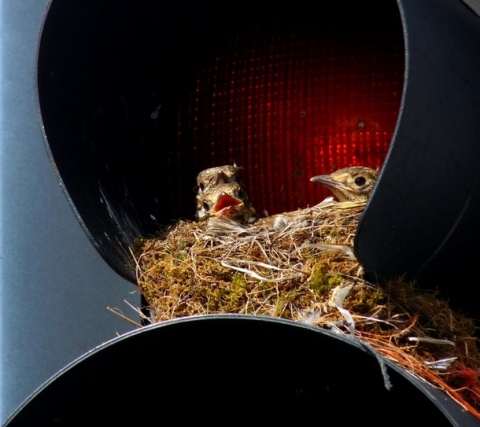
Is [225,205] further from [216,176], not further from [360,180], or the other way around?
[360,180]

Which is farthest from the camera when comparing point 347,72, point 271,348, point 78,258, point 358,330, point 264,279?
point 78,258

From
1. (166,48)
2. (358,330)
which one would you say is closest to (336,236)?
(358,330)

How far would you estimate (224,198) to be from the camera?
366 centimetres

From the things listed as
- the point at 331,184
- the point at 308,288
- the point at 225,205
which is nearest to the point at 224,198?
the point at 225,205

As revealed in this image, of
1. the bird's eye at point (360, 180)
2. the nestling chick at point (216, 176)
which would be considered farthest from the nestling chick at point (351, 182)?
the nestling chick at point (216, 176)

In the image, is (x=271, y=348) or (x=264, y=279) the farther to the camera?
(x=264, y=279)

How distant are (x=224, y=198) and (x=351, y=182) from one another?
0.35m

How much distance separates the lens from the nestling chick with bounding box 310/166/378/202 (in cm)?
354

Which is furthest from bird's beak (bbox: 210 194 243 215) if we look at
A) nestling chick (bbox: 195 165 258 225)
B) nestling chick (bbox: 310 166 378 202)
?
nestling chick (bbox: 310 166 378 202)

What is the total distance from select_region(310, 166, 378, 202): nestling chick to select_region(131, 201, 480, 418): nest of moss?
8 cm

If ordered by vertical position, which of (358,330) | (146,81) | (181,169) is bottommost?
(358,330)

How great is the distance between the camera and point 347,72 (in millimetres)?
3377

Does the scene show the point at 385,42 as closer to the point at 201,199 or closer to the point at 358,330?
the point at 201,199

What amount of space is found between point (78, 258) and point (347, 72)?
884mm
